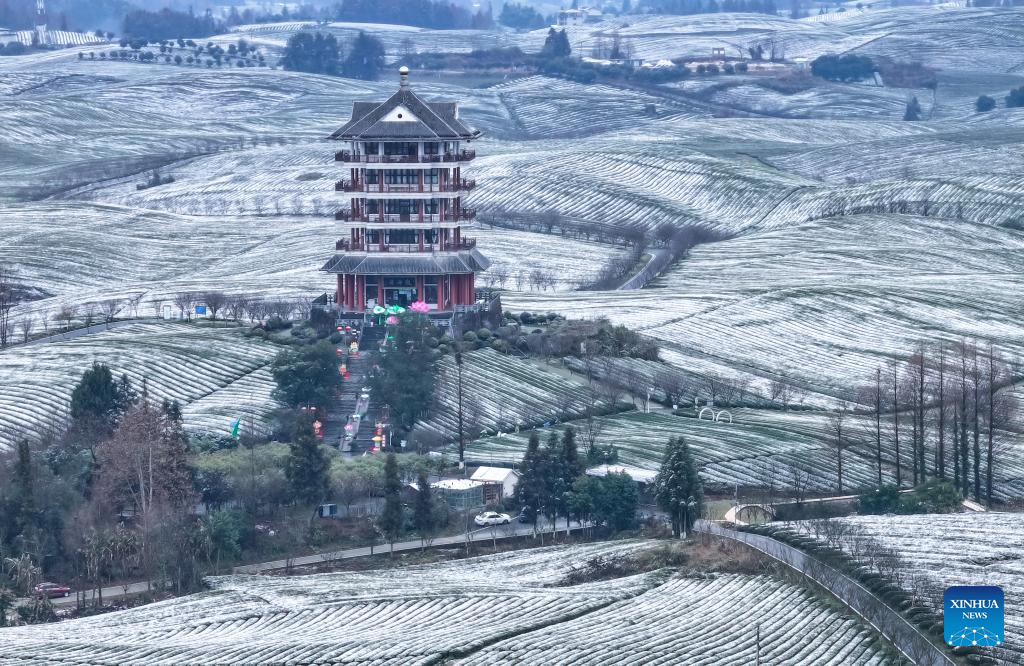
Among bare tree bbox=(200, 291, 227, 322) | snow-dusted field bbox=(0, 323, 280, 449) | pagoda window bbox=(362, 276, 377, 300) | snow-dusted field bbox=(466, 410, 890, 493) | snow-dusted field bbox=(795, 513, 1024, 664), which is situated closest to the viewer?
snow-dusted field bbox=(795, 513, 1024, 664)

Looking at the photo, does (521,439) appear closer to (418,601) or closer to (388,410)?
(388,410)

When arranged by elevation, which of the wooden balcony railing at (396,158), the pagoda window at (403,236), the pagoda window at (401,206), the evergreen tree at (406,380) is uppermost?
the wooden balcony railing at (396,158)

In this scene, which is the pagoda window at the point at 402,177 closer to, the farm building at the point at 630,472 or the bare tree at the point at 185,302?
the bare tree at the point at 185,302

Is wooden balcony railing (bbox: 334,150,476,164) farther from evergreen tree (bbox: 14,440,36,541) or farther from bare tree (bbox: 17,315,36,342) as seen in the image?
evergreen tree (bbox: 14,440,36,541)

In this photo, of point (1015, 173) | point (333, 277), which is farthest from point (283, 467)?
point (1015, 173)

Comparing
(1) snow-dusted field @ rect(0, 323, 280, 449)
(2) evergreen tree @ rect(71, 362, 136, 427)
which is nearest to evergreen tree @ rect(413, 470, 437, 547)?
(1) snow-dusted field @ rect(0, 323, 280, 449)

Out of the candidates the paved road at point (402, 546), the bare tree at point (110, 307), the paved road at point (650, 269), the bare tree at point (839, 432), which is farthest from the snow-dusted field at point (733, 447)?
the paved road at point (650, 269)
